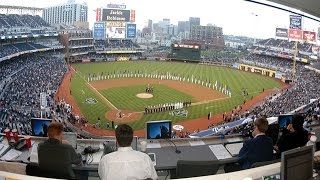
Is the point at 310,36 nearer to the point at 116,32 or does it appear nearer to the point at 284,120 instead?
the point at 116,32

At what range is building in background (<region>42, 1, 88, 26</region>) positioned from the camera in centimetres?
5759

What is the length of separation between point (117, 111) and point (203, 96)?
336 inches

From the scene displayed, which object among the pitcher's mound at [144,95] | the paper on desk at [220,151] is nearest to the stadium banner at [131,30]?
the pitcher's mound at [144,95]

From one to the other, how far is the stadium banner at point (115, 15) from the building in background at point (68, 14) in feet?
28.1

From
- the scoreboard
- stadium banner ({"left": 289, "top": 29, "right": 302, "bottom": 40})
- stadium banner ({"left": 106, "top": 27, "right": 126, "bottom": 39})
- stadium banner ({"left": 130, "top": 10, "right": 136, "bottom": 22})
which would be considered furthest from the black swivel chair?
stadium banner ({"left": 130, "top": 10, "right": 136, "bottom": 22})

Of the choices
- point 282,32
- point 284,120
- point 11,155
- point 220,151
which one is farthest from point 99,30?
point 220,151

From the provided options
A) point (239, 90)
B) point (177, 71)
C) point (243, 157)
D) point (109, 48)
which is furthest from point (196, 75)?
point (243, 157)

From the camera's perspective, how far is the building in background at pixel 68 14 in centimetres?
5759

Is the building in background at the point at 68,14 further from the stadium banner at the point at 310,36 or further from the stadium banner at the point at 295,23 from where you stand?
the stadium banner at the point at 310,36

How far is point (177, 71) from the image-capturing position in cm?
3912

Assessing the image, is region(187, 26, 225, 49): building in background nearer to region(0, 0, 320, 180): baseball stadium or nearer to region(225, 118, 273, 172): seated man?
region(0, 0, 320, 180): baseball stadium

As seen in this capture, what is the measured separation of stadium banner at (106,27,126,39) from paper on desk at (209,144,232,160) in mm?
49812

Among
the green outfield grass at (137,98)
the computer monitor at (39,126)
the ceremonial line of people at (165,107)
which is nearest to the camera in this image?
the computer monitor at (39,126)

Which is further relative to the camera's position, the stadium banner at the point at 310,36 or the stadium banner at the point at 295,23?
the stadium banner at the point at 310,36
